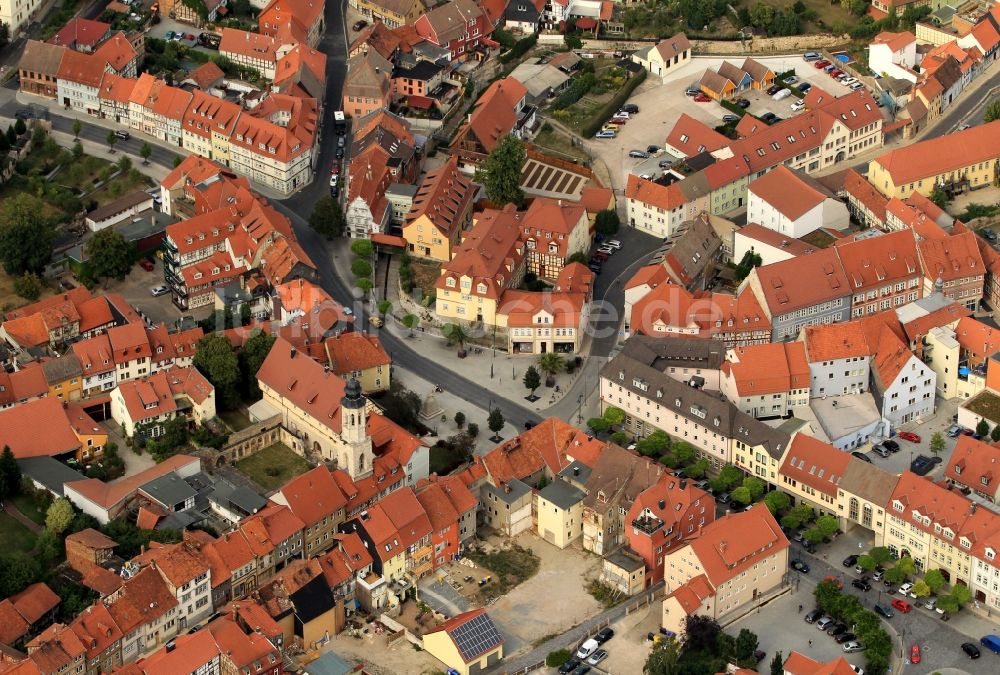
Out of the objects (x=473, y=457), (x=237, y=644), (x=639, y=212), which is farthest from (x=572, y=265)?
(x=237, y=644)

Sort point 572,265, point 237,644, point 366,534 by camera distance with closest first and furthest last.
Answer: point 237,644
point 366,534
point 572,265

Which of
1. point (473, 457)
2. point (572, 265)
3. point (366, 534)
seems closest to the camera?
point (366, 534)

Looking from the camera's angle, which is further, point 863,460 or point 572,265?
point 572,265

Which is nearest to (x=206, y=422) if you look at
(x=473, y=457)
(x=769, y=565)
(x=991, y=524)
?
(x=473, y=457)

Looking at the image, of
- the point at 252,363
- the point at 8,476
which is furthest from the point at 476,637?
the point at 8,476

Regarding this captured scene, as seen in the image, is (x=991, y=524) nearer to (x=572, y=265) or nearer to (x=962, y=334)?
(x=962, y=334)

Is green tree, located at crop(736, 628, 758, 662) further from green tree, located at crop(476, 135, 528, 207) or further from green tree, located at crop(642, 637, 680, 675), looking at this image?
green tree, located at crop(476, 135, 528, 207)

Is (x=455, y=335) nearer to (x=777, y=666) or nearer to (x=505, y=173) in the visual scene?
(x=505, y=173)
